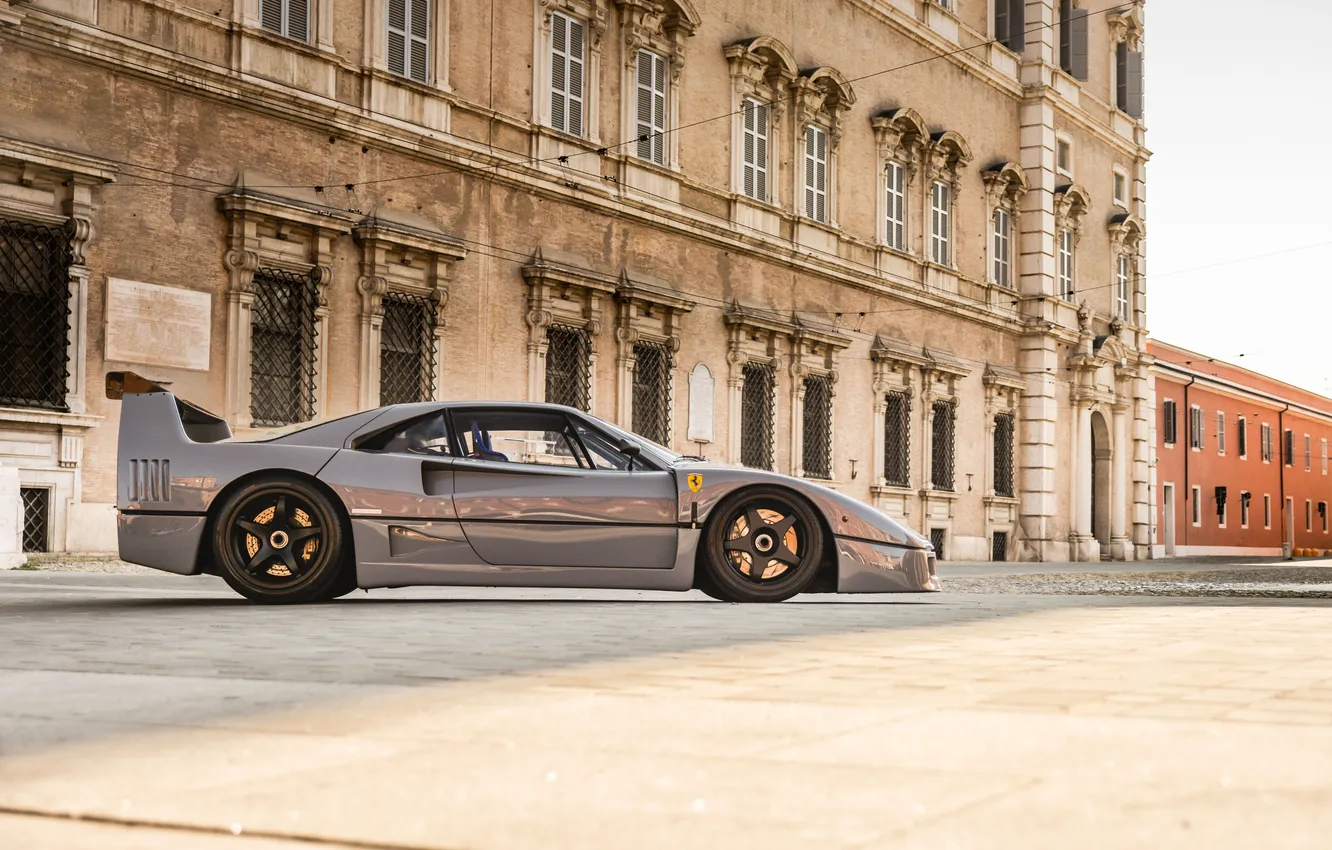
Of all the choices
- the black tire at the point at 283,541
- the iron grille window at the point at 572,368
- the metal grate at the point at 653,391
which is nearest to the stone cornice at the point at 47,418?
the black tire at the point at 283,541

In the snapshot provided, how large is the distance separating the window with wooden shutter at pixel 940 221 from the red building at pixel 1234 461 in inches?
526

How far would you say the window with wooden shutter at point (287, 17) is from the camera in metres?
17.5

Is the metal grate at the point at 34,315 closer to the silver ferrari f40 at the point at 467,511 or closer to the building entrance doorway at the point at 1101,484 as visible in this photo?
the silver ferrari f40 at the point at 467,511

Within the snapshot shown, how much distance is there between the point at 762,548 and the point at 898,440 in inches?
826

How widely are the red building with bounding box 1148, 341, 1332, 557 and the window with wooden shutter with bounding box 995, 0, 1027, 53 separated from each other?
13060mm

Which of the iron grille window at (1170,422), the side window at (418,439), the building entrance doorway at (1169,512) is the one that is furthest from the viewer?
the iron grille window at (1170,422)

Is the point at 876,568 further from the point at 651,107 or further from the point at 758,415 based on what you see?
the point at 758,415

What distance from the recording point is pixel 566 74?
2189 centimetres

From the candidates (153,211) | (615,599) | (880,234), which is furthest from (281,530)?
(880,234)

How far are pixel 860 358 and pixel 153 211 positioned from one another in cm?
1535

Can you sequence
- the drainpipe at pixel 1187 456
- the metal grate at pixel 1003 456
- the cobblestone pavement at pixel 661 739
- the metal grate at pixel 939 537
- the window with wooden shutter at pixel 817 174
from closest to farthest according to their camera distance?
the cobblestone pavement at pixel 661 739, the window with wooden shutter at pixel 817 174, the metal grate at pixel 939 537, the metal grate at pixel 1003 456, the drainpipe at pixel 1187 456

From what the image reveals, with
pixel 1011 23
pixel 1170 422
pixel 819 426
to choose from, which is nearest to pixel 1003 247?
pixel 1011 23

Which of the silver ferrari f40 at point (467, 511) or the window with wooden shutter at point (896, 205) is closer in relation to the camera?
the silver ferrari f40 at point (467, 511)

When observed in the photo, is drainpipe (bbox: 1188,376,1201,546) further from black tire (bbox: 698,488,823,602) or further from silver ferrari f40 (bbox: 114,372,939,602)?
black tire (bbox: 698,488,823,602)
